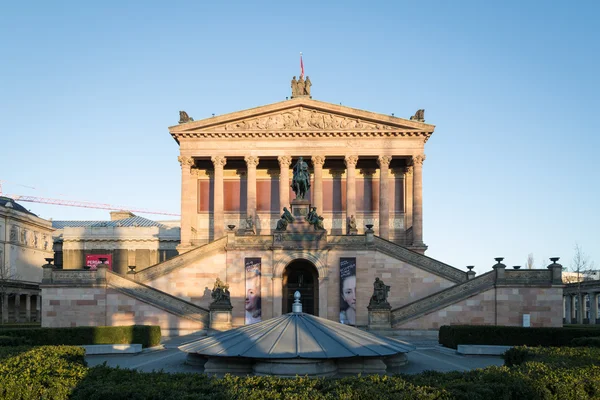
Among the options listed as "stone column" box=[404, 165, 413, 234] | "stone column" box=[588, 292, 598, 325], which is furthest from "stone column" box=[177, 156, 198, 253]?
"stone column" box=[588, 292, 598, 325]

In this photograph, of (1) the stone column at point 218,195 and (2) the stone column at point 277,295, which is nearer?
(2) the stone column at point 277,295

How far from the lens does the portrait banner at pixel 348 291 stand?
140ft

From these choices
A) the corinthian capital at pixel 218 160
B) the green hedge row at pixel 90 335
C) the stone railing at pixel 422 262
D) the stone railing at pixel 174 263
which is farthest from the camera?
the corinthian capital at pixel 218 160

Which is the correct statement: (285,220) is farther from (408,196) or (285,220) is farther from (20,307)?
(20,307)

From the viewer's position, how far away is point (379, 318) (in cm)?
3697

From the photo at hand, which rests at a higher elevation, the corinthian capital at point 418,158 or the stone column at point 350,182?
the corinthian capital at point 418,158

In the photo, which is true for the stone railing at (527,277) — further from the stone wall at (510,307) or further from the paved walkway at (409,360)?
the paved walkway at (409,360)

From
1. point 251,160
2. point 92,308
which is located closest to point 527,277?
point 251,160

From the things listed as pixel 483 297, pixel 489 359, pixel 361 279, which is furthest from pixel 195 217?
pixel 489 359

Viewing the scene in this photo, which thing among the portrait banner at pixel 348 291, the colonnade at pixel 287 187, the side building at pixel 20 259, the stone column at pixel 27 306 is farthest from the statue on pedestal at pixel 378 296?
the stone column at pixel 27 306

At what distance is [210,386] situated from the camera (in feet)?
42.3

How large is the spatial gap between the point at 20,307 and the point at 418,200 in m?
53.7

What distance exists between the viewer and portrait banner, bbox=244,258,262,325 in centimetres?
4269

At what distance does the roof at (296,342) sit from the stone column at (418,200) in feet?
120
